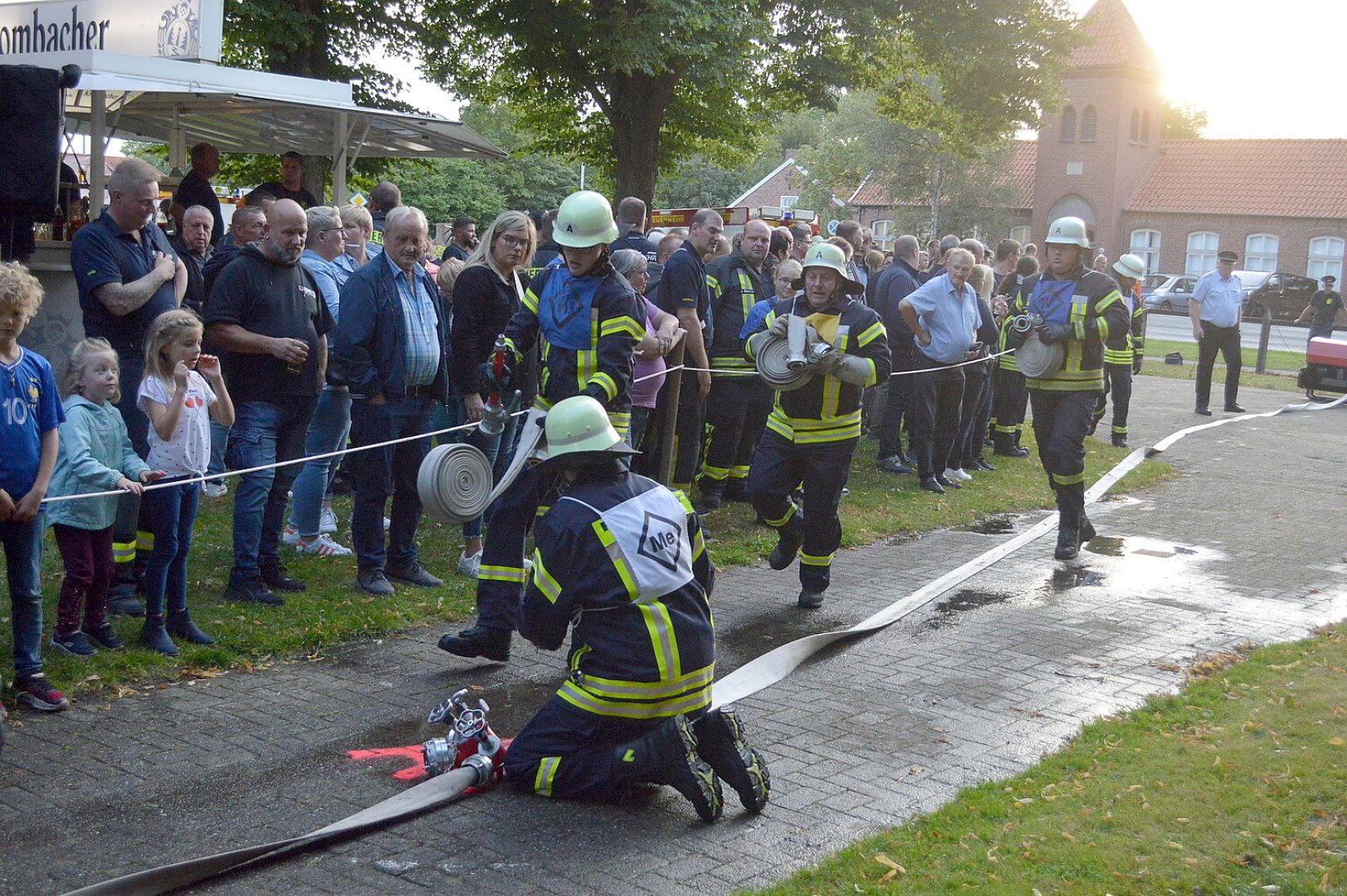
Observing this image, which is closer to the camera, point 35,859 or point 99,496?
point 35,859

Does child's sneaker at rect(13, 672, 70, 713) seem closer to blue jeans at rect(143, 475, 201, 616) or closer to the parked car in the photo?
blue jeans at rect(143, 475, 201, 616)

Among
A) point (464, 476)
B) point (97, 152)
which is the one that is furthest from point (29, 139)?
point (97, 152)

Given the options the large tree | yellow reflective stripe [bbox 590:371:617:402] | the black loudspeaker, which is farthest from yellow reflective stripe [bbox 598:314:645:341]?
the large tree

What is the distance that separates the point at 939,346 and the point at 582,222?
21.7 feet

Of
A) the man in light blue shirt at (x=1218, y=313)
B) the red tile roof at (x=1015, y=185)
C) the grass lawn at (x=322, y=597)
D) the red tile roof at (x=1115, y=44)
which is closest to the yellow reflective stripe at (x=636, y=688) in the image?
the grass lawn at (x=322, y=597)

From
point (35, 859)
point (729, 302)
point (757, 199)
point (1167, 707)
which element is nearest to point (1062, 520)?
point (729, 302)

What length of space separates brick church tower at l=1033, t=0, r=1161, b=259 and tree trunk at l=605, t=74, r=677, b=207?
Result: 3940 cm

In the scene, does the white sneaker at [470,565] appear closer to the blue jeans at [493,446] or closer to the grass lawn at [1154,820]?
the blue jeans at [493,446]

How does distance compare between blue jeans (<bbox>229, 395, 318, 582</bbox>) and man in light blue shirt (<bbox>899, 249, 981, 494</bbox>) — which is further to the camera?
man in light blue shirt (<bbox>899, 249, 981, 494</bbox>)

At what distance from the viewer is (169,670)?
6.13 m

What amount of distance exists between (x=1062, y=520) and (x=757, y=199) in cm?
8074

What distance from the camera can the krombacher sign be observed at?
40.4ft

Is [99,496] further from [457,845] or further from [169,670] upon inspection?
[457,845]

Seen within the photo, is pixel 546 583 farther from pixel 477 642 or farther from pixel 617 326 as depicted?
pixel 617 326
